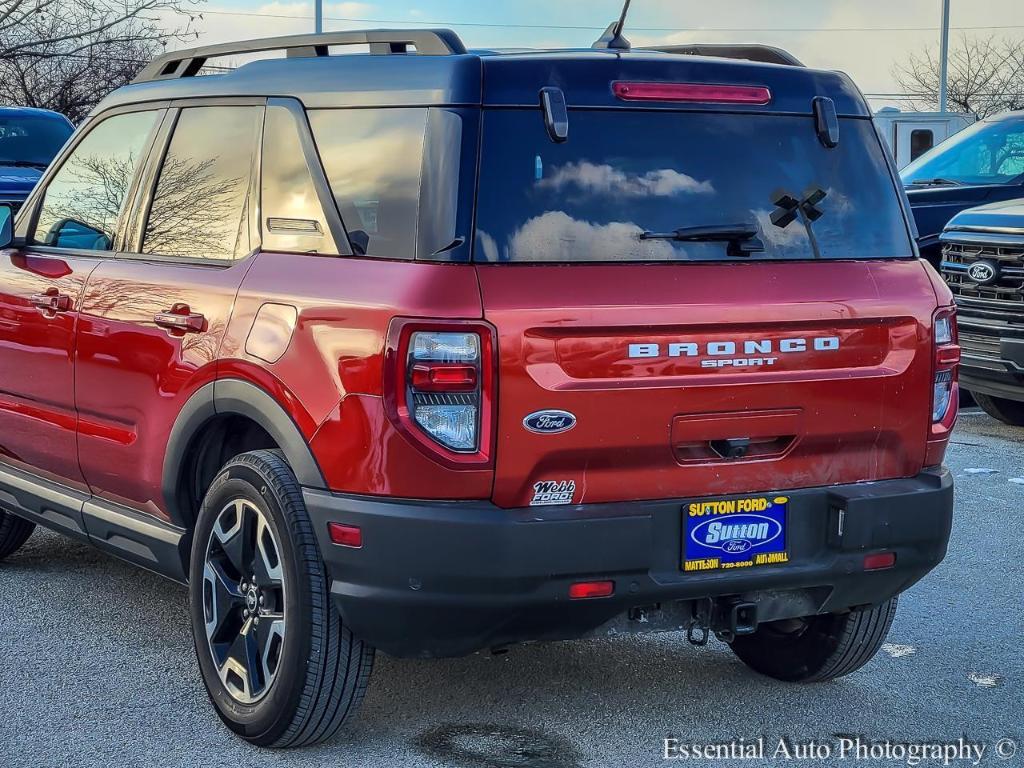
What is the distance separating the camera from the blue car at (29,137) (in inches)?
492

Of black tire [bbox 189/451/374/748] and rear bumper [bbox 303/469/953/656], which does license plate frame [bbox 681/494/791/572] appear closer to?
rear bumper [bbox 303/469/953/656]

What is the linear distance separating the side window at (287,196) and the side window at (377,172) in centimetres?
9

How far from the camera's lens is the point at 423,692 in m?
4.54

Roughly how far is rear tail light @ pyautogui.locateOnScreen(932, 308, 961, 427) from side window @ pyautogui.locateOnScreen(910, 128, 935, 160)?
56.0 ft

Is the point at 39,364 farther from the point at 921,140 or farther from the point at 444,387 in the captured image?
the point at 921,140

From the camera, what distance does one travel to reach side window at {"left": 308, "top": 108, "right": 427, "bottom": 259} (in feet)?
12.2

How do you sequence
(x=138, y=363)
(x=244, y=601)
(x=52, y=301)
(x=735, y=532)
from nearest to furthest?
(x=735, y=532) → (x=244, y=601) → (x=138, y=363) → (x=52, y=301)

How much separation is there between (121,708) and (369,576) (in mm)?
1209

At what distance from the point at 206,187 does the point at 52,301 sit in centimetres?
91

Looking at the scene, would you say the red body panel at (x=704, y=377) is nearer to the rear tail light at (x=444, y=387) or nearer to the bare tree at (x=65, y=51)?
the rear tail light at (x=444, y=387)

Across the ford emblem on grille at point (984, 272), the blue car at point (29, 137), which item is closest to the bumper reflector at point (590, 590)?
the ford emblem on grille at point (984, 272)

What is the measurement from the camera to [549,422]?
3568 mm

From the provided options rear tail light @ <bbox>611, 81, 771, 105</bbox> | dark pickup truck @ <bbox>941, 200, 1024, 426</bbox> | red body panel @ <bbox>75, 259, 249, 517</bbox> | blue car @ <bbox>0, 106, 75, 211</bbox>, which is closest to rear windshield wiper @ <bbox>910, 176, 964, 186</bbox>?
dark pickup truck @ <bbox>941, 200, 1024, 426</bbox>

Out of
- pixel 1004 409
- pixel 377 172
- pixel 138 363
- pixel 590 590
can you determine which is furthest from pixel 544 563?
pixel 1004 409
